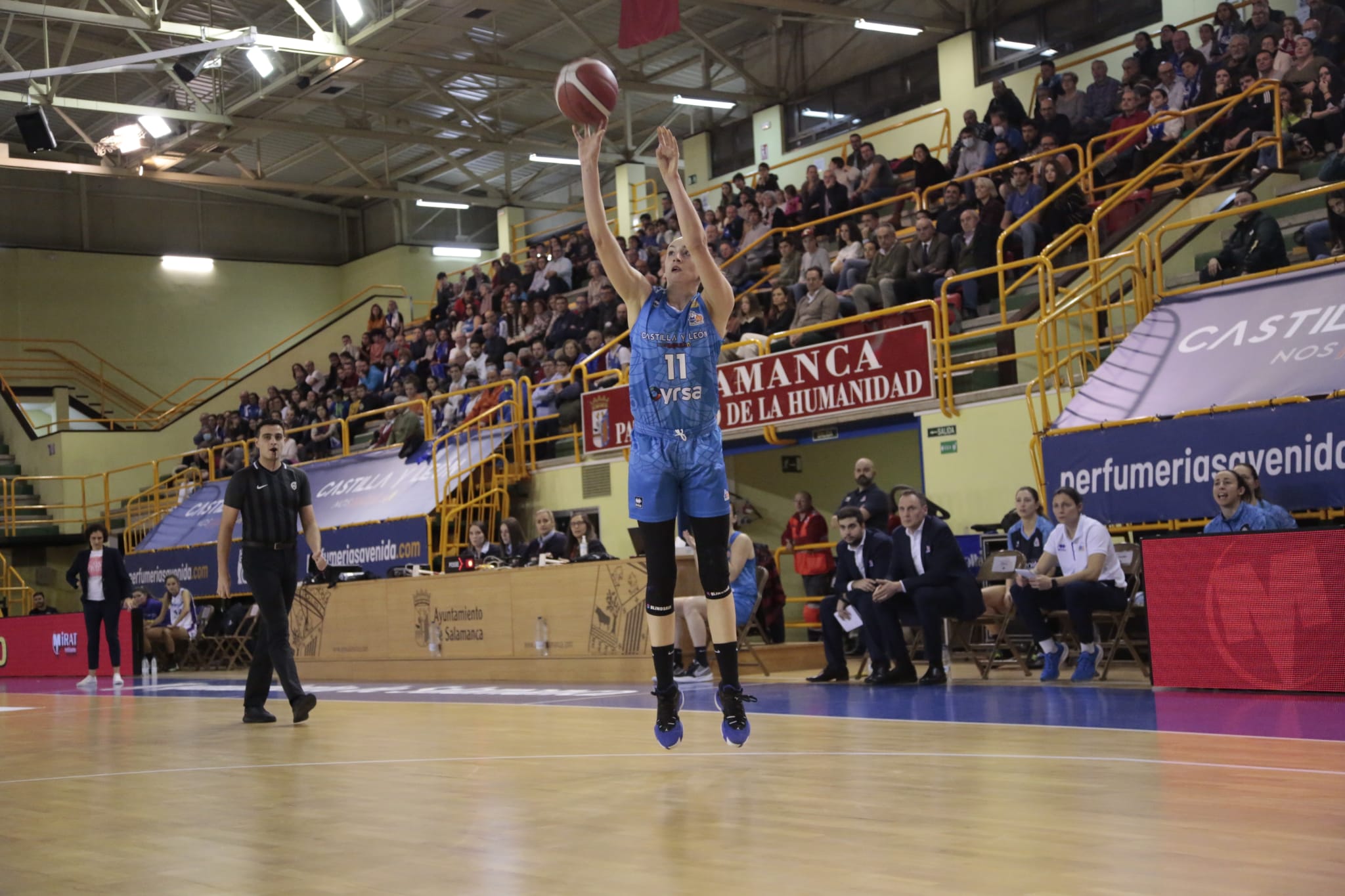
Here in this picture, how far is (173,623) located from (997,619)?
12.9 meters

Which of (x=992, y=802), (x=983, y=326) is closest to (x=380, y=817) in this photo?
(x=992, y=802)

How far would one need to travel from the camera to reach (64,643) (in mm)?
19203

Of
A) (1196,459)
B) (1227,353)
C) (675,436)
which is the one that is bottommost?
(675,436)

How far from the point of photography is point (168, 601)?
19.6 metres

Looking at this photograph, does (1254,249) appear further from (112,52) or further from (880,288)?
(112,52)

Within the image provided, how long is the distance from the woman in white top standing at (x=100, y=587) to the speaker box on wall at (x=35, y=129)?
22.2 feet

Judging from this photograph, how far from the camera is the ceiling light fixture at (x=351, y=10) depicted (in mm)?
20594

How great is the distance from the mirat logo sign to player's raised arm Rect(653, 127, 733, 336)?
15684 millimetres

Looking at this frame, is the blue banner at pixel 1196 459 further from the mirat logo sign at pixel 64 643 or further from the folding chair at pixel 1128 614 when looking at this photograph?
the mirat logo sign at pixel 64 643

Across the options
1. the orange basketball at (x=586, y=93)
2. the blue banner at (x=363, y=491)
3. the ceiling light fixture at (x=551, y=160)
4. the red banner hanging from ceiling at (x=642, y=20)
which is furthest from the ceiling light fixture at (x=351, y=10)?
the orange basketball at (x=586, y=93)

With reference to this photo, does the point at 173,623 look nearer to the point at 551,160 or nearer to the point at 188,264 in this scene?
the point at 551,160

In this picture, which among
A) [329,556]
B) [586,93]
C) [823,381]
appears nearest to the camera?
[586,93]

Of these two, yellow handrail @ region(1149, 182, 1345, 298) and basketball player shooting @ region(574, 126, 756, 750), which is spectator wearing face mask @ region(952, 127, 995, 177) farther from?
basketball player shooting @ region(574, 126, 756, 750)

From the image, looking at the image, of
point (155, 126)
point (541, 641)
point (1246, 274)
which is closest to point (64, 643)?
point (541, 641)
